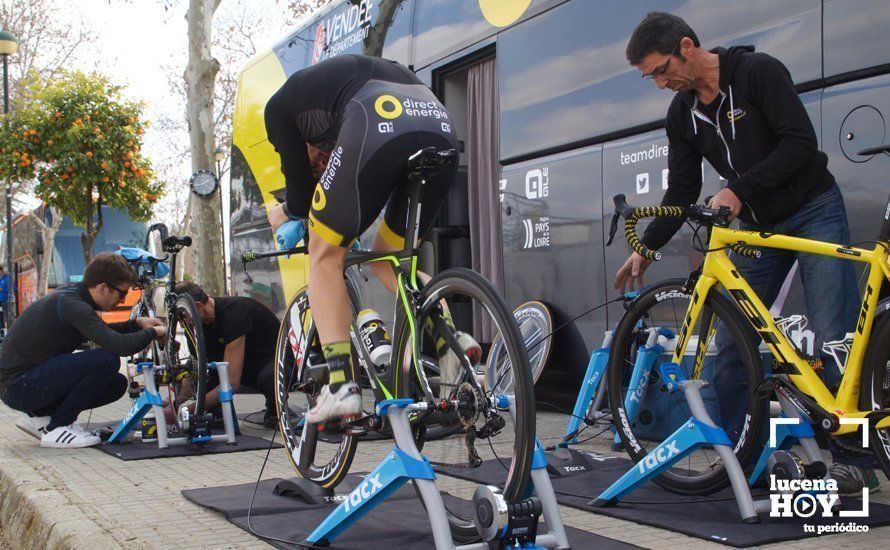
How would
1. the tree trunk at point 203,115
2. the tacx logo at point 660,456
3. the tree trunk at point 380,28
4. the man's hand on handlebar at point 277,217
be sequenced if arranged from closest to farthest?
the tacx logo at point 660,456, the man's hand on handlebar at point 277,217, the tree trunk at point 380,28, the tree trunk at point 203,115

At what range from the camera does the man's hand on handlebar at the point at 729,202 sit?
11.7 feet

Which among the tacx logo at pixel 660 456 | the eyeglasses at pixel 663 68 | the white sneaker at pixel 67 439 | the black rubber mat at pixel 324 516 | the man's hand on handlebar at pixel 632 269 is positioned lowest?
the white sneaker at pixel 67 439

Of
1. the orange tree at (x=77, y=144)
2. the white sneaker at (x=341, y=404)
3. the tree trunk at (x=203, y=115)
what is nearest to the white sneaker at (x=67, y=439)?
the white sneaker at (x=341, y=404)

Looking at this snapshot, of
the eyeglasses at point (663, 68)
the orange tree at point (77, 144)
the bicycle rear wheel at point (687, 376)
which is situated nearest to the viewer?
the bicycle rear wheel at point (687, 376)


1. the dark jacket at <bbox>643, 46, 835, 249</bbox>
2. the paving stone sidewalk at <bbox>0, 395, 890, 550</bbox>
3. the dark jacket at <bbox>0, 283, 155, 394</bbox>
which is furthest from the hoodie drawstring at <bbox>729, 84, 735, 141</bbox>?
the dark jacket at <bbox>0, 283, 155, 394</bbox>

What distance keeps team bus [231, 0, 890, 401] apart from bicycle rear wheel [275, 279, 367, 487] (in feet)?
6.83

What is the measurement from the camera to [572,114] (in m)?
5.59

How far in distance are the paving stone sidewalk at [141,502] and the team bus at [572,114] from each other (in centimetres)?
106

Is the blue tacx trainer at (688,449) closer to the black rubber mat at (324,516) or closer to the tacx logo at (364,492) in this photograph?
Result: the black rubber mat at (324,516)

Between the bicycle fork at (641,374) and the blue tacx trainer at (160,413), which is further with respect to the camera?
the blue tacx trainer at (160,413)

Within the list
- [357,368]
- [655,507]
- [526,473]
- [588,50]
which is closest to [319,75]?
[357,368]

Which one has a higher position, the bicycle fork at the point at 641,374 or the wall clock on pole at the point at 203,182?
the wall clock on pole at the point at 203,182

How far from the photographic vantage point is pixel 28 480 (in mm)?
4531

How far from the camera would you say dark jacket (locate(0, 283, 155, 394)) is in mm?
5812
